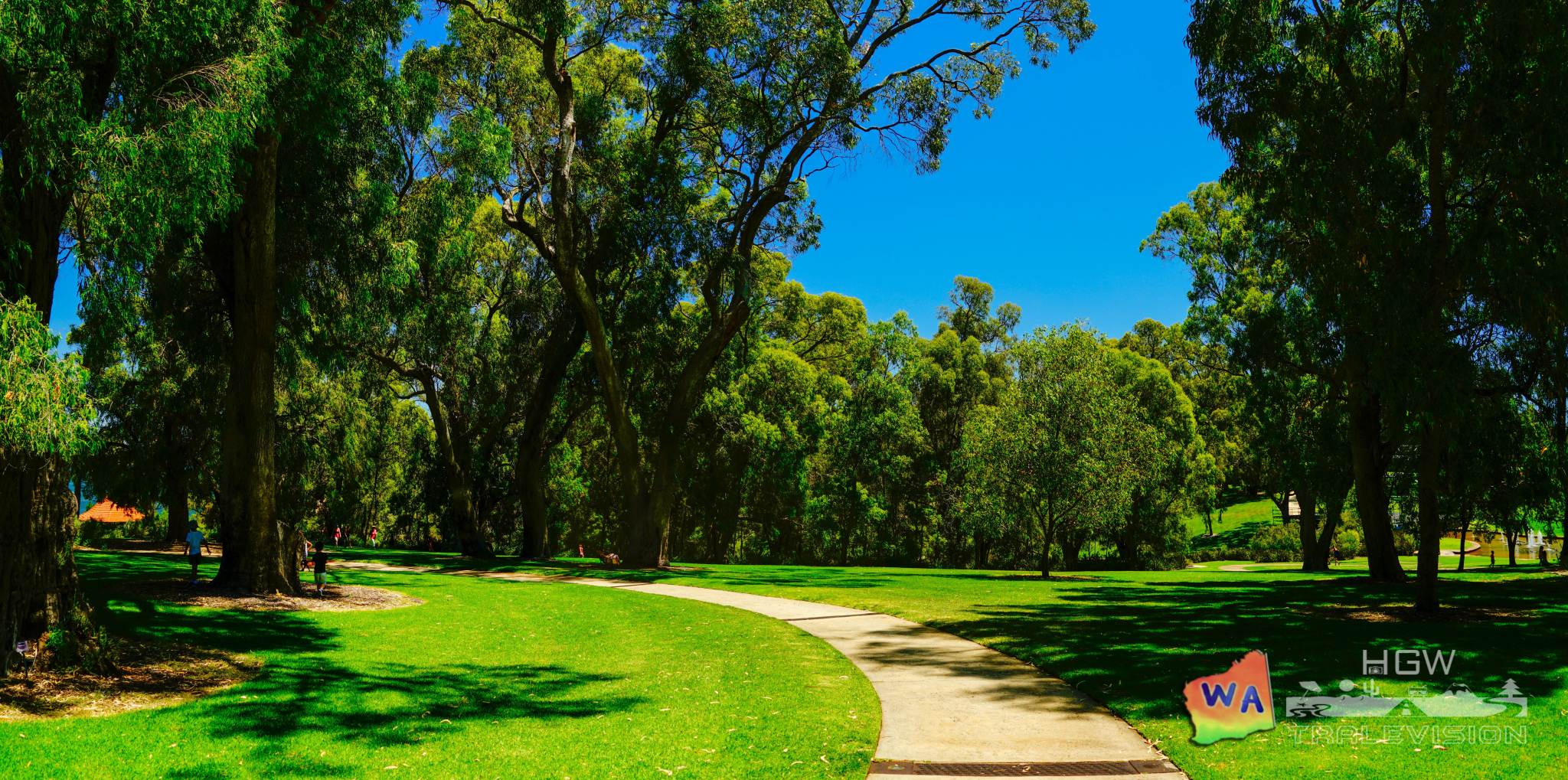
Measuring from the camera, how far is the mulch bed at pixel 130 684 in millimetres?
7551

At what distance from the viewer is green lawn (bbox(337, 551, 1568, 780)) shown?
648 cm

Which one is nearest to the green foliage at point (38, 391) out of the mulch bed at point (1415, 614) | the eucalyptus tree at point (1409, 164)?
the eucalyptus tree at point (1409, 164)

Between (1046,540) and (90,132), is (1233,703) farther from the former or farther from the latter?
(1046,540)

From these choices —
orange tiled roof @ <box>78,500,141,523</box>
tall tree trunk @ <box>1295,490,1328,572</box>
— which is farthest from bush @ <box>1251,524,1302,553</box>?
orange tiled roof @ <box>78,500,141,523</box>

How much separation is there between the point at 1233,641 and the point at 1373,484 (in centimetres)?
1583

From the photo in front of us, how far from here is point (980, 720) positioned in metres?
7.64

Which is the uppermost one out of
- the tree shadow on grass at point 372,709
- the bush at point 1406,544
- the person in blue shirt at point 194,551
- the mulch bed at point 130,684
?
the person in blue shirt at point 194,551

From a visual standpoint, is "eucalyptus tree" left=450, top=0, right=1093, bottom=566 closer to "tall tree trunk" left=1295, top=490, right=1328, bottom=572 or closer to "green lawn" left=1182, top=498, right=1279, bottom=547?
"tall tree trunk" left=1295, top=490, right=1328, bottom=572

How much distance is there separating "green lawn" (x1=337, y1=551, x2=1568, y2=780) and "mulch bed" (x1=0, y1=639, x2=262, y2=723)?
8851mm

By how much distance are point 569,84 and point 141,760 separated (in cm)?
2346

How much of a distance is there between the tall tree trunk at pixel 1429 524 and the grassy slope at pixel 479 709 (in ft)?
33.7

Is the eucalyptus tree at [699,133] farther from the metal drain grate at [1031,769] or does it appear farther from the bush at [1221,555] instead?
the bush at [1221,555]

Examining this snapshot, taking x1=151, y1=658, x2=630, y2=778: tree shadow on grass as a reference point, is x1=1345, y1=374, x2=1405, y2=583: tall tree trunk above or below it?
above

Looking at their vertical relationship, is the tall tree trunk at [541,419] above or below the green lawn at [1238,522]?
above
